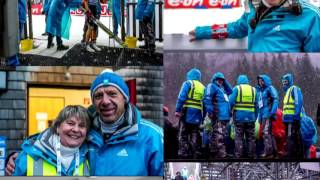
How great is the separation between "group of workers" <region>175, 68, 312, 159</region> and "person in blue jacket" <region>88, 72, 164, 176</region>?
16.3 inches

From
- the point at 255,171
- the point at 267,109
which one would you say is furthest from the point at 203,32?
the point at 255,171

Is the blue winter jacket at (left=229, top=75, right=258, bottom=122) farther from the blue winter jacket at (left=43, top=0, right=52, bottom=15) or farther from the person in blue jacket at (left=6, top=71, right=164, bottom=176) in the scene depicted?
the blue winter jacket at (left=43, top=0, right=52, bottom=15)

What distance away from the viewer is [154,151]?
22.9 ft

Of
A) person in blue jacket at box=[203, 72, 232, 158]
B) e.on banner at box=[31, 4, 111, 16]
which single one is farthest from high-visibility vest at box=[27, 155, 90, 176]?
e.on banner at box=[31, 4, 111, 16]

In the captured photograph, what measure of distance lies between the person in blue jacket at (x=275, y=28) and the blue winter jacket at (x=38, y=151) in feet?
7.88

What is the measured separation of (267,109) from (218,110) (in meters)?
0.68

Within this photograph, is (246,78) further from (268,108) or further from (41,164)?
(41,164)

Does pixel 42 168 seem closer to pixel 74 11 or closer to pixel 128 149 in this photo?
pixel 128 149

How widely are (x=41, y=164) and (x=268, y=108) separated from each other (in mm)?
3216

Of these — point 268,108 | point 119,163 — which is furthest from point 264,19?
point 119,163

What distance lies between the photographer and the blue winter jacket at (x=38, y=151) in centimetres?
694

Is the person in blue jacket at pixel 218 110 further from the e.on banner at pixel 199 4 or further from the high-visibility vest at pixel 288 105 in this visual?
the e.on banner at pixel 199 4

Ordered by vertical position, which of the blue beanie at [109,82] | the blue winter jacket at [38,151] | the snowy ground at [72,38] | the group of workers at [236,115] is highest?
the snowy ground at [72,38]

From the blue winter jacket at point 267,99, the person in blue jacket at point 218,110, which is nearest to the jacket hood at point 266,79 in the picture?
the blue winter jacket at point 267,99
